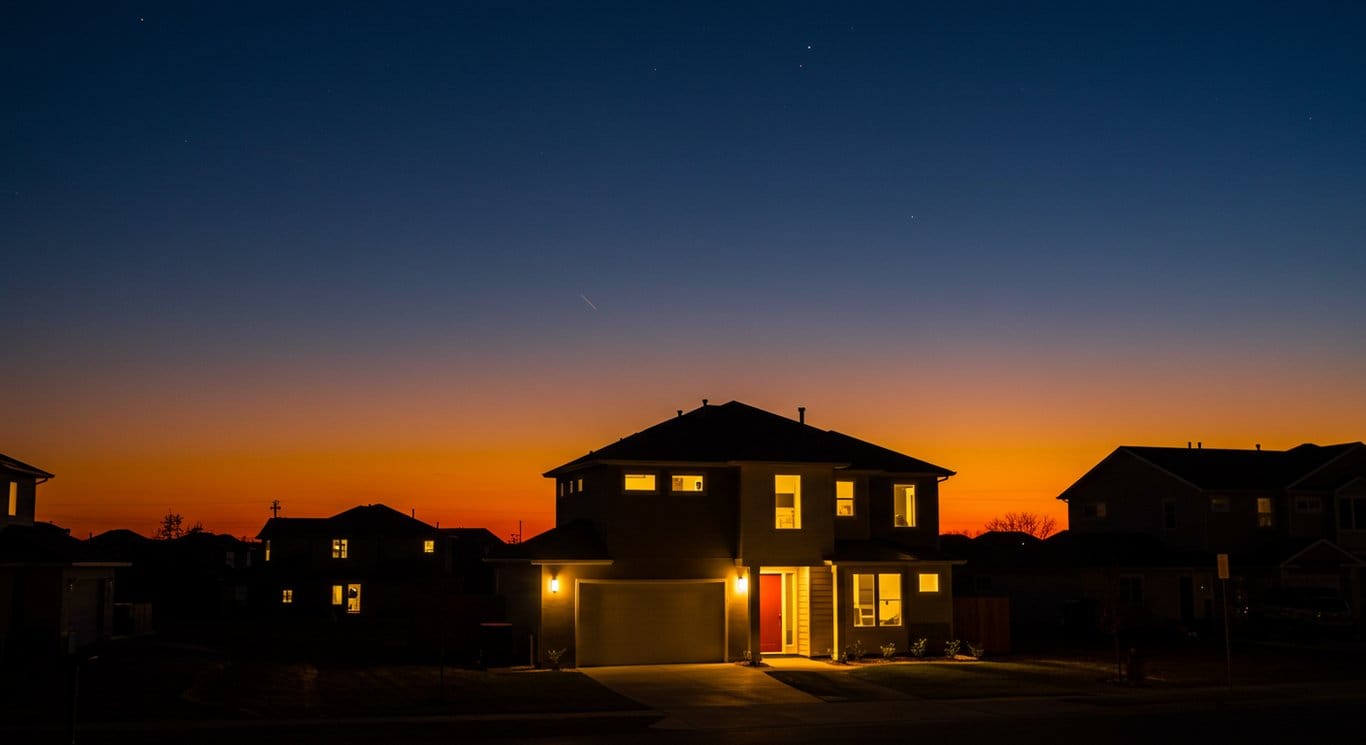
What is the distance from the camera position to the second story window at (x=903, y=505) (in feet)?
119

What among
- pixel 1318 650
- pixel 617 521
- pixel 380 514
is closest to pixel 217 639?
pixel 617 521

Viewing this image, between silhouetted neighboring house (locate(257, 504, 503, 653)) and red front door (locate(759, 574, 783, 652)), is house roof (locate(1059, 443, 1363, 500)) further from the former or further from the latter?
silhouetted neighboring house (locate(257, 504, 503, 653))

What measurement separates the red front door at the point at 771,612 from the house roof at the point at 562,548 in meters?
5.09

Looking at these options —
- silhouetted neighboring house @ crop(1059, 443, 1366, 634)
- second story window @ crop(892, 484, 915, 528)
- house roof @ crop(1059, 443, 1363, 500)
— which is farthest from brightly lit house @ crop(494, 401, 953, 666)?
house roof @ crop(1059, 443, 1363, 500)

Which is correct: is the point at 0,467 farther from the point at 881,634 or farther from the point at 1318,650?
the point at 1318,650

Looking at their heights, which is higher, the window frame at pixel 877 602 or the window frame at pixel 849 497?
the window frame at pixel 849 497

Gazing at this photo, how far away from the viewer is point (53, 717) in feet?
69.6

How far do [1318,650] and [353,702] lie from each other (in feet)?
96.3

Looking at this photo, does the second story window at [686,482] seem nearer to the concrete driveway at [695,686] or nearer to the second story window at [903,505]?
the concrete driveway at [695,686]

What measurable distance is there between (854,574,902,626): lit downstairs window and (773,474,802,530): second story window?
2.28 meters

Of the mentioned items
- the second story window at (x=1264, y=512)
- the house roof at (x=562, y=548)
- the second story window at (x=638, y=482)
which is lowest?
the house roof at (x=562, y=548)

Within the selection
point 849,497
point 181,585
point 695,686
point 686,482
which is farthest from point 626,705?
point 181,585

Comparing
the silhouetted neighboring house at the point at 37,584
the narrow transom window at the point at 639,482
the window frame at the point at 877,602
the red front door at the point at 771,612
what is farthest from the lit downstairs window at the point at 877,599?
the silhouetted neighboring house at the point at 37,584

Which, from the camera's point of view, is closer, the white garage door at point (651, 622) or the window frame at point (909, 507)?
the white garage door at point (651, 622)
